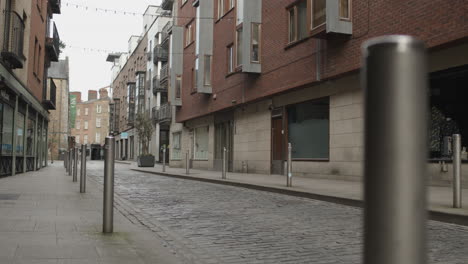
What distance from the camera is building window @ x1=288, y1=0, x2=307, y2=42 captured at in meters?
15.7

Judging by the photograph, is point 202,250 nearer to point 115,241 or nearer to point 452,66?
point 115,241

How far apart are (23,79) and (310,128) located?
10798 mm

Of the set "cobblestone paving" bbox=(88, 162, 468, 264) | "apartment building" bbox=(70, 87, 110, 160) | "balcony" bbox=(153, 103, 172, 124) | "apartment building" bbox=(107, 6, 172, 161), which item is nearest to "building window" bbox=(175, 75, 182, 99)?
"apartment building" bbox=(107, 6, 172, 161)

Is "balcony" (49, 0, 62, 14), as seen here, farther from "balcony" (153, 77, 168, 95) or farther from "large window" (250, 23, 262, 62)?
"large window" (250, 23, 262, 62)

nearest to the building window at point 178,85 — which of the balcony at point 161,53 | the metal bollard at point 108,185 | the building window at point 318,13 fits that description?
the balcony at point 161,53

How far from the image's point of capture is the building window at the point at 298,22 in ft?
51.6

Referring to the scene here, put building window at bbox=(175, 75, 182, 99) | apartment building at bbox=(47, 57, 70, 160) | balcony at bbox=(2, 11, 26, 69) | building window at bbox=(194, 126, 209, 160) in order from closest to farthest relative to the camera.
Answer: balcony at bbox=(2, 11, 26, 69)
building window at bbox=(194, 126, 209, 160)
building window at bbox=(175, 75, 182, 99)
apartment building at bbox=(47, 57, 70, 160)

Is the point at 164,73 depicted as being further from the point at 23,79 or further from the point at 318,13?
the point at 318,13

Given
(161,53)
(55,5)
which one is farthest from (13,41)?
(161,53)

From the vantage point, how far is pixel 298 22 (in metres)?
16.1

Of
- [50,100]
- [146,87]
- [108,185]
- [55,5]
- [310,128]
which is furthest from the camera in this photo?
[146,87]

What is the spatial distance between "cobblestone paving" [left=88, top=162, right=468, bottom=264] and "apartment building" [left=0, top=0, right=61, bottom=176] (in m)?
7.01

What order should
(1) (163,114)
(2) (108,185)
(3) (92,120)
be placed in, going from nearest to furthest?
(2) (108,185)
(1) (163,114)
(3) (92,120)

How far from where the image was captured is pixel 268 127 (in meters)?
18.7
